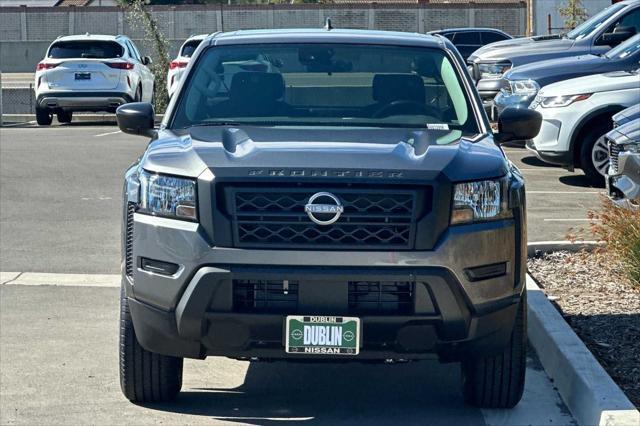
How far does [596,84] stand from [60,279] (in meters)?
7.30

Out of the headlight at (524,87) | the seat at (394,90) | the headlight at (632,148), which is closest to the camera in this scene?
the seat at (394,90)

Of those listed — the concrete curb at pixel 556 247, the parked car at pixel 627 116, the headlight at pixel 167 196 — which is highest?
the parked car at pixel 627 116

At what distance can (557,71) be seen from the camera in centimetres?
1653

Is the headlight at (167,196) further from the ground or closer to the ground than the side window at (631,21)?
closer to the ground

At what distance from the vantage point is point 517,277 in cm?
588

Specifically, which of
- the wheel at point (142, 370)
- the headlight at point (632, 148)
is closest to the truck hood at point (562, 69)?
the headlight at point (632, 148)

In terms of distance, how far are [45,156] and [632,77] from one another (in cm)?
844

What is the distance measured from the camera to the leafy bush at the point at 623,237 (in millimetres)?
8312

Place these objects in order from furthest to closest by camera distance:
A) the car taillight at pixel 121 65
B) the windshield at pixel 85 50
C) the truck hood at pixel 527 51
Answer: the windshield at pixel 85 50 < the car taillight at pixel 121 65 < the truck hood at pixel 527 51

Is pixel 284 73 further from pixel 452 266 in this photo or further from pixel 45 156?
pixel 45 156

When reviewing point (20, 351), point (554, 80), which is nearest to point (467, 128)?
point (20, 351)

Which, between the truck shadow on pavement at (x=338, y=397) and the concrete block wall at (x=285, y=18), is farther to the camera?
the concrete block wall at (x=285, y=18)

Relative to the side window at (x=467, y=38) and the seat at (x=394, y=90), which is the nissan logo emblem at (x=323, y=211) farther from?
the side window at (x=467, y=38)

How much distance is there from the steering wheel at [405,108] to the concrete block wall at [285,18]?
46544mm
